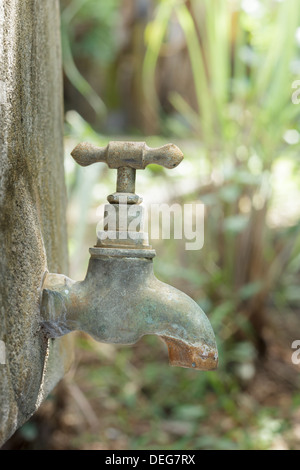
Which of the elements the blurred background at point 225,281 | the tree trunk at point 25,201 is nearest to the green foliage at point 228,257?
the blurred background at point 225,281

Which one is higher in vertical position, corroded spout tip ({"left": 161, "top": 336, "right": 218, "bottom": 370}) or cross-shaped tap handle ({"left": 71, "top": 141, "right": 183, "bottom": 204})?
cross-shaped tap handle ({"left": 71, "top": 141, "right": 183, "bottom": 204})

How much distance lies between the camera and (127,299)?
65cm

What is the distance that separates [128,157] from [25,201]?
5.4 inches

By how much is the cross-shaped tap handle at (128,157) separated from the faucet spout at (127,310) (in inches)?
3.4

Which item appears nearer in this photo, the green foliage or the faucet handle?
the faucet handle

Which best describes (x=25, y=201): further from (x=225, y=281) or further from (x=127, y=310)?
(x=225, y=281)

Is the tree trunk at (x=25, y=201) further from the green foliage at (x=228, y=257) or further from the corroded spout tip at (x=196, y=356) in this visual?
the green foliage at (x=228, y=257)

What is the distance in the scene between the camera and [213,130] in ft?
6.43

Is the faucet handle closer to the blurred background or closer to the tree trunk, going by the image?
the tree trunk

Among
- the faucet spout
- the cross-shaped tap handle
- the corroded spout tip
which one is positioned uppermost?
the cross-shaped tap handle

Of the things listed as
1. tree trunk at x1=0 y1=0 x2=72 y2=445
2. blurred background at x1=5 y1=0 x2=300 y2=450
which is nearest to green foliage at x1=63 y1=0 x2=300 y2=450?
blurred background at x1=5 y1=0 x2=300 y2=450

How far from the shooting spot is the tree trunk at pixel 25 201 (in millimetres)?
582

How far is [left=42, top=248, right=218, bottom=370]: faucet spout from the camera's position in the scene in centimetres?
65
